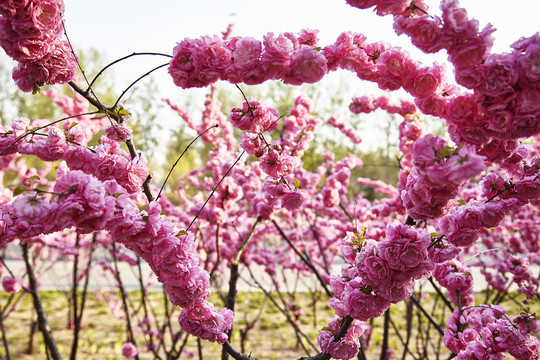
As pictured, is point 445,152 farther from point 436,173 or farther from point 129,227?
point 129,227

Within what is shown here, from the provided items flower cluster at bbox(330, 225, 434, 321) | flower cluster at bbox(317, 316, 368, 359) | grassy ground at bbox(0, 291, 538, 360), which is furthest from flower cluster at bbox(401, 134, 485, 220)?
grassy ground at bbox(0, 291, 538, 360)

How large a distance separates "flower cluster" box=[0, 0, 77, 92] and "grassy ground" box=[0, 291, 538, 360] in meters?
3.15

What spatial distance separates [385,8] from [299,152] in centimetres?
171

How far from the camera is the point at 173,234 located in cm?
128

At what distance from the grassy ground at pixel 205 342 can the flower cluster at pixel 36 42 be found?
315 cm

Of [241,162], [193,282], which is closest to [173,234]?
[193,282]

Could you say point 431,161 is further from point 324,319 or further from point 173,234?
point 324,319

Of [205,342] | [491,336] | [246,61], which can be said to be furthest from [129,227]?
[205,342]

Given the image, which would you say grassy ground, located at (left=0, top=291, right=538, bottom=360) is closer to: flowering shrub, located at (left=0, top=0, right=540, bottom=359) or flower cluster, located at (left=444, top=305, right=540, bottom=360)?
flower cluster, located at (left=444, top=305, right=540, bottom=360)

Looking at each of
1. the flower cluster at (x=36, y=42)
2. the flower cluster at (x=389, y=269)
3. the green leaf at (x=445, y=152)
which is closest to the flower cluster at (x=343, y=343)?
the flower cluster at (x=389, y=269)

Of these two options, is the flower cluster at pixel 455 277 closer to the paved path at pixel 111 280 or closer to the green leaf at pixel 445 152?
the green leaf at pixel 445 152

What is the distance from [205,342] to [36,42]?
4776 mm

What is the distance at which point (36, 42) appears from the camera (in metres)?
1.22

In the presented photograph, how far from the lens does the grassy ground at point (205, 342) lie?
459cm
